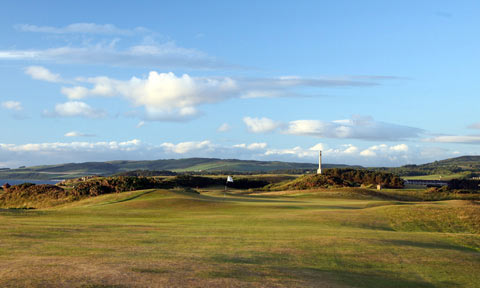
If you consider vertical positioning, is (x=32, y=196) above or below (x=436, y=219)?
below

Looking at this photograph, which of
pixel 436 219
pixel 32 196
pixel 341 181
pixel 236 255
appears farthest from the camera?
pixel 341 181

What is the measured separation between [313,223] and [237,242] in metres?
11.3

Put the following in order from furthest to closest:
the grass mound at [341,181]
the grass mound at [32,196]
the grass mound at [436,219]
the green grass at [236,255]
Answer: the grass mound at [341,181] → the grass mound at [32,196] → the grass mound at [436,219] → the green grass at [236,255]

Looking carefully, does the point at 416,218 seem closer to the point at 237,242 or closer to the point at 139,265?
the point at 237,242

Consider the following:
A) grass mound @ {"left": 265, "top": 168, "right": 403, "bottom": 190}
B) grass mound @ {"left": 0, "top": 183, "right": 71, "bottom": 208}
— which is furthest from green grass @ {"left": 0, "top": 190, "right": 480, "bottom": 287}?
grass mound @ {"left": 265, "top": 168, "right": 403, "bottom": 190}

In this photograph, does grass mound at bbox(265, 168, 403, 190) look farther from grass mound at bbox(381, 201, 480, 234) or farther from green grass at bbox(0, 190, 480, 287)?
green grass at bbox(0, 190, 480, 287)

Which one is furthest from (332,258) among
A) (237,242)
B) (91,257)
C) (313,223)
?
(313,223)

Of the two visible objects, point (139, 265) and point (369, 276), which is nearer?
point (139, 265)

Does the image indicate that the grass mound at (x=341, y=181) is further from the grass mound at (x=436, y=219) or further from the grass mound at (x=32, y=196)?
the grass mound at (x=436, y=219)

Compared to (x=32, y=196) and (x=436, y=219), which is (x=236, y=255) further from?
(x=32, y=196)

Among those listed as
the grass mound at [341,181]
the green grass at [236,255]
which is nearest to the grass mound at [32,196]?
the green grass at [236,255]

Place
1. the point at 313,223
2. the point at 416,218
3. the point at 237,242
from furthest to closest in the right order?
the point at 416,218 → the point at 313,223 → the point at 237,242


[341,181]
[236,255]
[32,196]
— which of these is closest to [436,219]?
[236,255]

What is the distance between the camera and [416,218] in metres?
34.0
